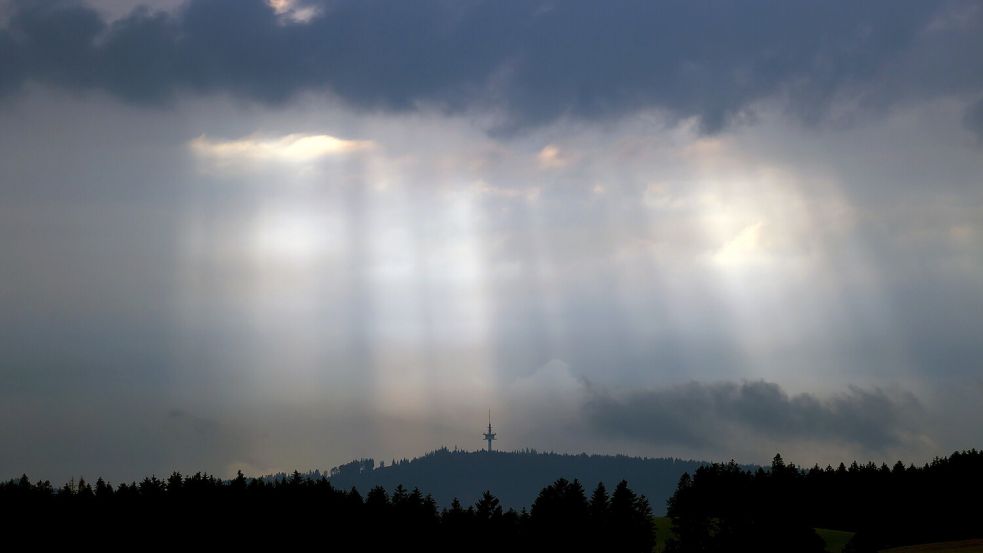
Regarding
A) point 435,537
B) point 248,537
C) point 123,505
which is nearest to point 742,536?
point 435,537

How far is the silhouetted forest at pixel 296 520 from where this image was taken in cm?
15975

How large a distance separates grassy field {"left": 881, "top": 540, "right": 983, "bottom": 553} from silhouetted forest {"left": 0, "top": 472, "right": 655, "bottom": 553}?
40.3 metres

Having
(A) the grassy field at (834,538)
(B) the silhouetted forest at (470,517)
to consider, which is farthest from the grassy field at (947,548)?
(A) the grassy field at (834,538)

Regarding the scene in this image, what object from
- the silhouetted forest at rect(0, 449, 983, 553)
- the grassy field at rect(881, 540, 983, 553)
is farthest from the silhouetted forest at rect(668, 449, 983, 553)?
the grassy field at rect(881, 540, 983, 553)

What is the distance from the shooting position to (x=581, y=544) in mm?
170375

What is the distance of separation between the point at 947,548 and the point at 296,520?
9690cm

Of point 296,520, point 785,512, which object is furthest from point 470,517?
point 785,512


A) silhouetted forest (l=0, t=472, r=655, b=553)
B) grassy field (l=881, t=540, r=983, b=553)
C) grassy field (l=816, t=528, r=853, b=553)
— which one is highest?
silhouetted forest (l=0, t=472, r=655, b=553)

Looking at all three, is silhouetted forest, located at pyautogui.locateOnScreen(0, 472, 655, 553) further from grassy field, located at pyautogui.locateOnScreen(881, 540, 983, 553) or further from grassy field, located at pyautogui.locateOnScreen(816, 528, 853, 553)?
grassy field, located at pyautogui.locateOnScreen(881, 540, 983, 553)

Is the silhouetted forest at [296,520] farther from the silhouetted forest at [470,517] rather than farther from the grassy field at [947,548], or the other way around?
the grassy field at [947,548]

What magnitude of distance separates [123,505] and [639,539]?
82.5 meters

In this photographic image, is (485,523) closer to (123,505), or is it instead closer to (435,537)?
(435,537)

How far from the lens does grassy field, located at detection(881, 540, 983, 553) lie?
150 metres

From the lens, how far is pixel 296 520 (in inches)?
6599
